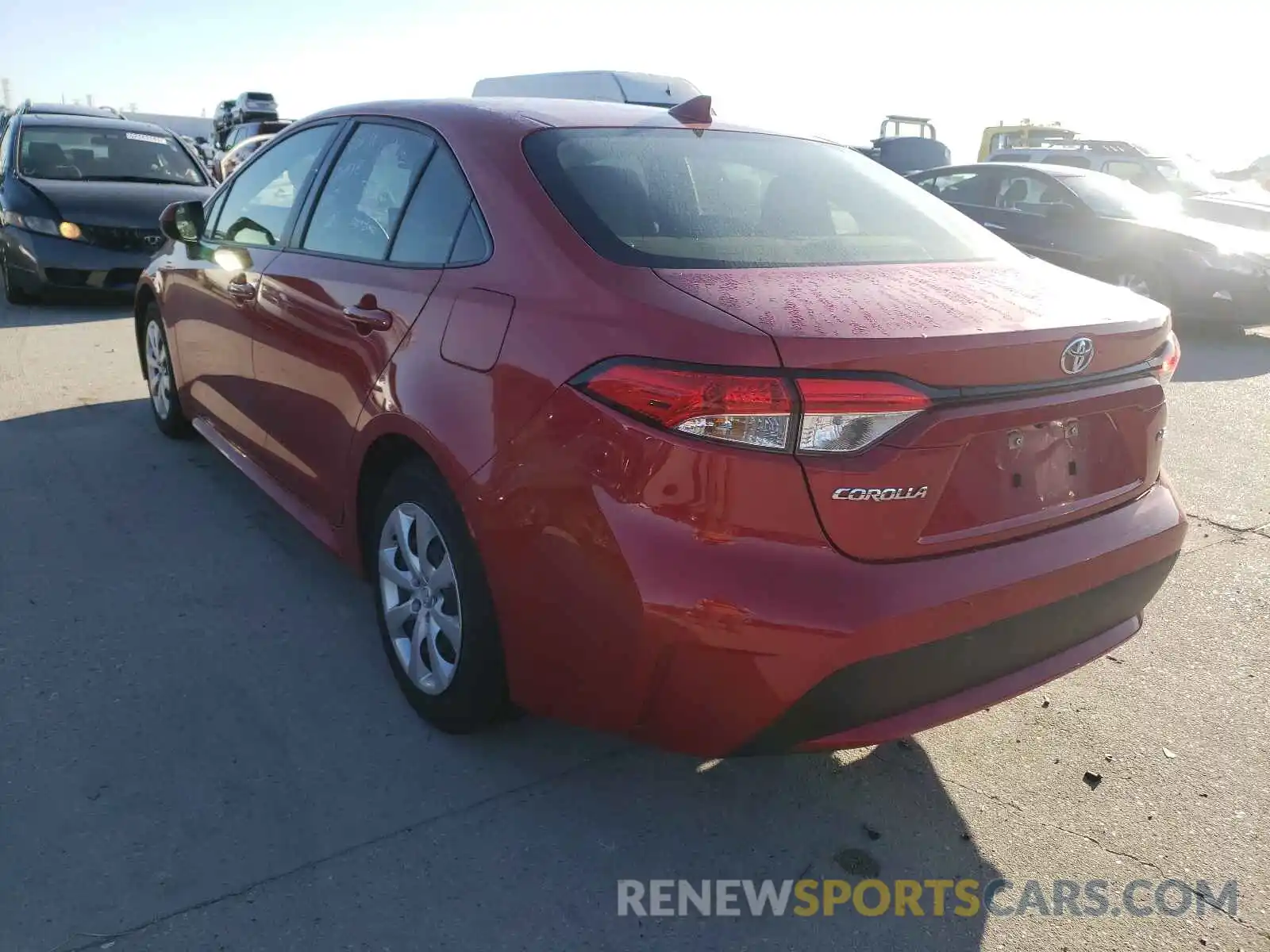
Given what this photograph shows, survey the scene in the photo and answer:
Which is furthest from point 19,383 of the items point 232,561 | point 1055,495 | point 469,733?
point 1055,495

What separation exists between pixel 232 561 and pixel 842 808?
2486 mm

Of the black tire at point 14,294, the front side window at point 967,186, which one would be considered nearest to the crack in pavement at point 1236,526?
the front side window at point 967,186

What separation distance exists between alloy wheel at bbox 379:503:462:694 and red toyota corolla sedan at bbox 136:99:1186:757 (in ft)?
0.04

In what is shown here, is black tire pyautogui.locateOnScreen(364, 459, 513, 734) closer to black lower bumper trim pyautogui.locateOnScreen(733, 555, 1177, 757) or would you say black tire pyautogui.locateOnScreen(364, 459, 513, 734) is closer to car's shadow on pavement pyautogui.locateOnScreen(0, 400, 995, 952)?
car's shadow on pavement pyautogui.locateOnScreen(0, 400, 995, 952)

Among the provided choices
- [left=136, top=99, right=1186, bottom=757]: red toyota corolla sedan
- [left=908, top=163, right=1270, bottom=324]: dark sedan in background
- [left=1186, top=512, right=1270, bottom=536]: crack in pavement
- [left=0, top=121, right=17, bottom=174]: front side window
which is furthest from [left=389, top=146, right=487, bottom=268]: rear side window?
[left=0, top=121, right=17, bottom=174]: front side window

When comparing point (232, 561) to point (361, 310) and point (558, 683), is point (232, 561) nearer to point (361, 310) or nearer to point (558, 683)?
point (361, 310)

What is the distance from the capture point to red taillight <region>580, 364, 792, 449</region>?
201 cm

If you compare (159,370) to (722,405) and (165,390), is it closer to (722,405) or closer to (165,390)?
(165,390)

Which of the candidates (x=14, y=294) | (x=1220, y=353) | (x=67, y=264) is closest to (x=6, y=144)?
(x=14, y=294)

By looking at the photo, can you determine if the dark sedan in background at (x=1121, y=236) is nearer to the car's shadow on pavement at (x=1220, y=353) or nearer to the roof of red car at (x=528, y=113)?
the car's shadow on pavement at (x=1220, y=353)

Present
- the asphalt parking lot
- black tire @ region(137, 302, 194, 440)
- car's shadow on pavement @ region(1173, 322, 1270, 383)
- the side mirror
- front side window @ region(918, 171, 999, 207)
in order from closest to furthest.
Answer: the asphalt parking lot
the side mirror
black tire @ region(137, 302, 194, 440)
car's shadow on pavement @ region(1173, 322, 1270, 383)
front side window @ region(918, 171, 999, 207)

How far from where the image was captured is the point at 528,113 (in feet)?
9.93

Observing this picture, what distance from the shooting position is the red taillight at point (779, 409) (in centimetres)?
201

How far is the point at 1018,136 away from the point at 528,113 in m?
23.1
